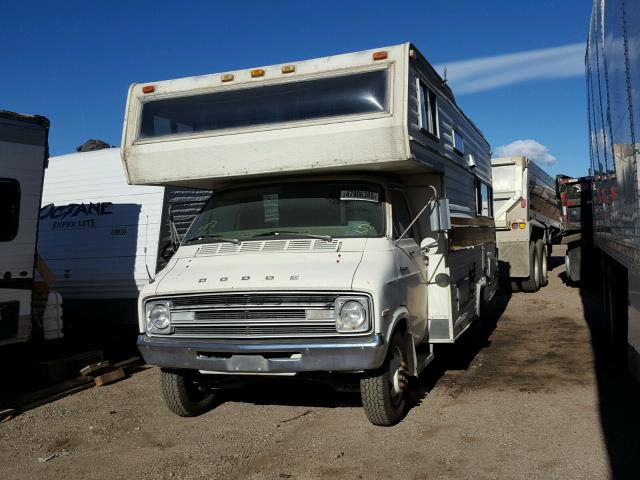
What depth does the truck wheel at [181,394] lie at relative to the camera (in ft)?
18.3

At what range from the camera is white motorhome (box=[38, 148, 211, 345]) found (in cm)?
905

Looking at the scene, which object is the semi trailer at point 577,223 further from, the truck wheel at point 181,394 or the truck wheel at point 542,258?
the truck wheel at point 181,394

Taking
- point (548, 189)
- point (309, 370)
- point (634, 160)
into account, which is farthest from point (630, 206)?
point (548, 189)

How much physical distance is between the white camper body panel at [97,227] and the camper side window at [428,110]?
4385mm

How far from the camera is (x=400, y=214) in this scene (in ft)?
19.8

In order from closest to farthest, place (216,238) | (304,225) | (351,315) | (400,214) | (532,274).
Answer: (351,315) → (304,225) → (216,238) → (400,214) → (532,274)

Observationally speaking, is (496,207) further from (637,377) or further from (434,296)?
(637,377)

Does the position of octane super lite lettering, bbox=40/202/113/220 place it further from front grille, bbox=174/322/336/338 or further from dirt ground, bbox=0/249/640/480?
front grille, bbox=174/322/336/338

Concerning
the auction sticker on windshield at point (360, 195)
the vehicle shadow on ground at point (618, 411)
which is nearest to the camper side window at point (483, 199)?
the vehicle shadow on ground at point (618, 411)

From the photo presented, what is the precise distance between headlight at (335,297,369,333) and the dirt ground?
0.91 metres

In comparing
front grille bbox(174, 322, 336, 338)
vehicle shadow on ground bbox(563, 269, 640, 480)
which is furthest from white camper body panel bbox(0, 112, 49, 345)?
vehicle shadow on ground bbox(563, 269, 640, 480)

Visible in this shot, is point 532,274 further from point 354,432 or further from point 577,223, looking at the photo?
point 354,432

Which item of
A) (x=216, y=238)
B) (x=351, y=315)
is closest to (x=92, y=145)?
(x=216, y=238)

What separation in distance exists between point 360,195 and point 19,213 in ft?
12.2
